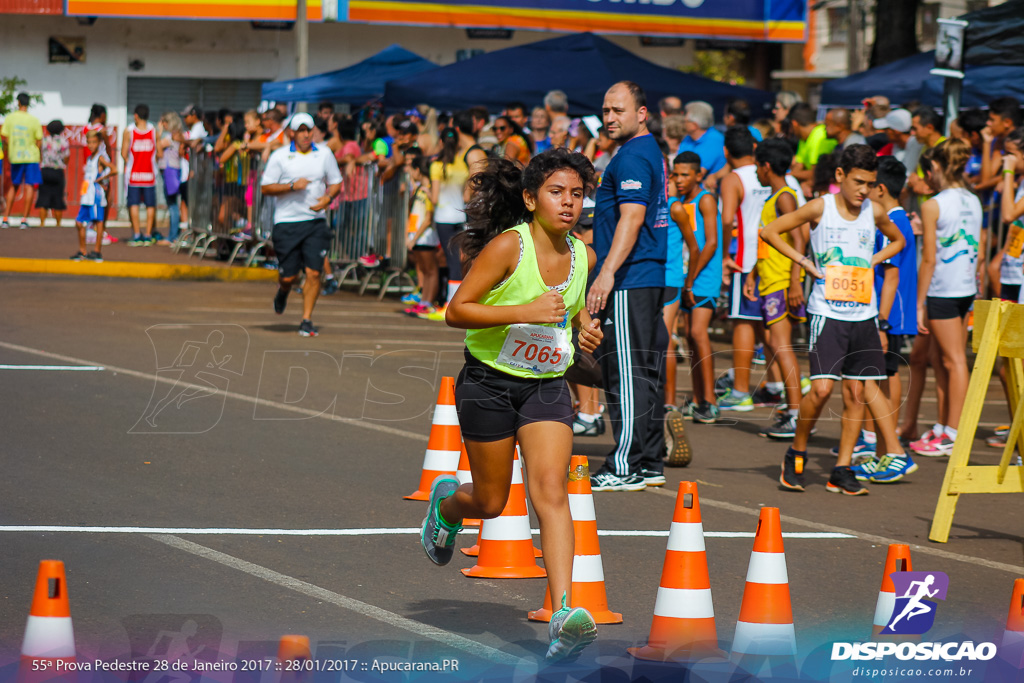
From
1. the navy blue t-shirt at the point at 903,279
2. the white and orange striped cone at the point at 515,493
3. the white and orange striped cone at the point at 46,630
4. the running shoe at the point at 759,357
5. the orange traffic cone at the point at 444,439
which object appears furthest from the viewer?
the running shoe at the point at 759,357

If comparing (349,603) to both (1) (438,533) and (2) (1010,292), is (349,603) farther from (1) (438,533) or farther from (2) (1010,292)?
(2) (1010,292)

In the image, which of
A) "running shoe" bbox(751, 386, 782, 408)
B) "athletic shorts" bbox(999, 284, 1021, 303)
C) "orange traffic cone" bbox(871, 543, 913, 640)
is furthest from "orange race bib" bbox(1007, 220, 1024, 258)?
"orange traffic cone" bbox(871, 543, 913, 640)

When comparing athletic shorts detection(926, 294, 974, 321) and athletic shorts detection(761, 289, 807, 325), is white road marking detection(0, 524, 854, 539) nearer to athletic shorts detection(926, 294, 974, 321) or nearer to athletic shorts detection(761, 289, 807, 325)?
athletic shorts detection(926, 294, 974, 321)

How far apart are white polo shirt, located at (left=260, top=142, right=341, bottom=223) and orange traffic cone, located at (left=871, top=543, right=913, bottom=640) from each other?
972 cm

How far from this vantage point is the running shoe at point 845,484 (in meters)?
7.85

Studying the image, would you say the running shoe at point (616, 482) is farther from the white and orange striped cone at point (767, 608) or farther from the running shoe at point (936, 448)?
the white and orange striped cone at point (767, 608)

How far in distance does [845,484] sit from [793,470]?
1.06 ft

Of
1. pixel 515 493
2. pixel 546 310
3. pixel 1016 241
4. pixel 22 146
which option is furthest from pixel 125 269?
pixel 546 310

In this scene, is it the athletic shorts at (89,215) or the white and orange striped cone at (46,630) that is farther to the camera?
the athletic shorts at (89,215)

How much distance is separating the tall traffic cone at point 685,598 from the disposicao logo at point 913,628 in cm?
49

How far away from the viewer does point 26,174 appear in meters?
24.1

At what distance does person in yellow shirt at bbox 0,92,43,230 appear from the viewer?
77.5 feet

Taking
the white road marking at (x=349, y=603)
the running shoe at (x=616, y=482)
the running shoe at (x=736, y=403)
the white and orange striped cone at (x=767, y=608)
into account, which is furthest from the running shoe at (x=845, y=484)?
the white road marking at (x=349, y=603)

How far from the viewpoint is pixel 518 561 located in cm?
591
